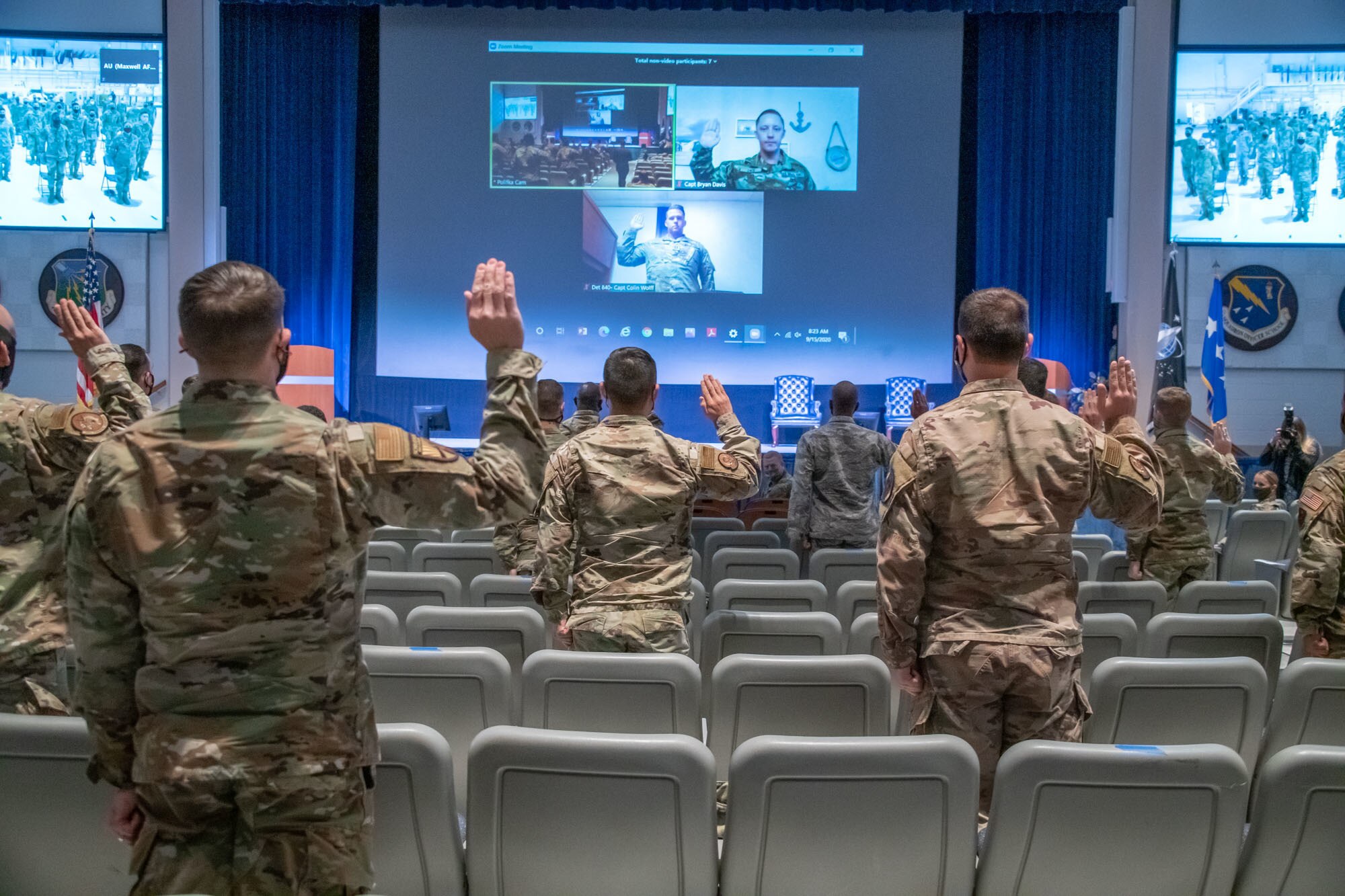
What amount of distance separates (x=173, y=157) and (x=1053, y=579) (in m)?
10.7

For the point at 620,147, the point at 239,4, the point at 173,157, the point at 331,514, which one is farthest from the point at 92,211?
the point at 331,514

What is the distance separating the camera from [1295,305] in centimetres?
1130

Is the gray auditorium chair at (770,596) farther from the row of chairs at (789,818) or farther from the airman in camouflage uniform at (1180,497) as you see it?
the airman in camouflage uniform at (1180,497)

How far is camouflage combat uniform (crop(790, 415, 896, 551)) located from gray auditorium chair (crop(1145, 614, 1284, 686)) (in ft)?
7.57

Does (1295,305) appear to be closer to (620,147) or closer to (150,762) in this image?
(620,147)

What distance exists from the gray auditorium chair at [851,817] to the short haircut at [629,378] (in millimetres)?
1652

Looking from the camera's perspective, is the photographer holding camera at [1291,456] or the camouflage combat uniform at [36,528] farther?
the photographer holding camera at [1291,456]

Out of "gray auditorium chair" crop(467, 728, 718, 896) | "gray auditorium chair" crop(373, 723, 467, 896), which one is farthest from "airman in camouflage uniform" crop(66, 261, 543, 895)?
"gray auditorium chair" crop(467, 728, 718, 896)

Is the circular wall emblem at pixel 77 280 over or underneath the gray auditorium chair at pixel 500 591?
over

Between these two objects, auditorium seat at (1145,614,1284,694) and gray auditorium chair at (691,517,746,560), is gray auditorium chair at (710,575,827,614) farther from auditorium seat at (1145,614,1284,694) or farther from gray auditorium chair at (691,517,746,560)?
gray auditorium chair at (691,517,746,560)

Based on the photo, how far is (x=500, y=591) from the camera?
13.0ft

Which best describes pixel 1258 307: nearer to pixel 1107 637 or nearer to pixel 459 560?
pixel 1107 637

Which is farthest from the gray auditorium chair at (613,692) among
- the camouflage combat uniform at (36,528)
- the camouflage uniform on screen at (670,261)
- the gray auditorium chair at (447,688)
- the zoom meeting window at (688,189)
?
the camouflage uniform on screen at (670,261)

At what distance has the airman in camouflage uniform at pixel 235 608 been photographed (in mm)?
1528
